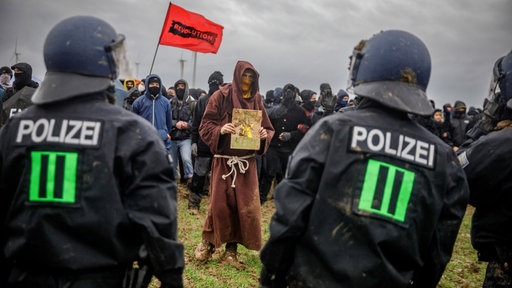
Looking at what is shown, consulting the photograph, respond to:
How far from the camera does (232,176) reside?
462 cm

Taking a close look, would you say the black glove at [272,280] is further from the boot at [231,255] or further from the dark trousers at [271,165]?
the dark trousers at [271,165]

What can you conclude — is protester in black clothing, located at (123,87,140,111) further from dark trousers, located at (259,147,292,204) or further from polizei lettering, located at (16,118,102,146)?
polizei lettering, located at (16,118,102,146)

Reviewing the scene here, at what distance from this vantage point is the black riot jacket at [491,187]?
8.04 feet

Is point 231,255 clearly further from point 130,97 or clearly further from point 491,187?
point 130,97

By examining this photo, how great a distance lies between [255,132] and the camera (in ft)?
14.9

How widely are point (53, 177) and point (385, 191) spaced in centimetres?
166

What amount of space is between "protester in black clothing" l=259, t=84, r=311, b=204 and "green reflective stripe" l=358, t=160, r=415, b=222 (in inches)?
244

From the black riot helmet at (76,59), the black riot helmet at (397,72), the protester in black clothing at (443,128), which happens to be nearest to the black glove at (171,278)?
the black riot helmet at (76,59)

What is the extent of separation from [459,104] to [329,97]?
5030 mm

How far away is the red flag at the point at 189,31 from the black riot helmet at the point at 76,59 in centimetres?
680

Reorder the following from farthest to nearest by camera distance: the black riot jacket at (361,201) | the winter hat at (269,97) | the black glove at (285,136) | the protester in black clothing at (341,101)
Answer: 1. the winter hat at (269,97)
2. the protester in black clothing at (341,101)
3. the black glove at (285,136)
4. the black riot jacket at (361,201)

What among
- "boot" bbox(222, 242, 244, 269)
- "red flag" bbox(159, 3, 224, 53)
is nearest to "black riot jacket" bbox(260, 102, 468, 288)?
"boot" bbox(222, 242, 244, 269)

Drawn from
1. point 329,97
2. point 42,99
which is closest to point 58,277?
point 42,99

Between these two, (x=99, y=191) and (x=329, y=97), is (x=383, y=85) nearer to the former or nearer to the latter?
(x=99, y=191)
